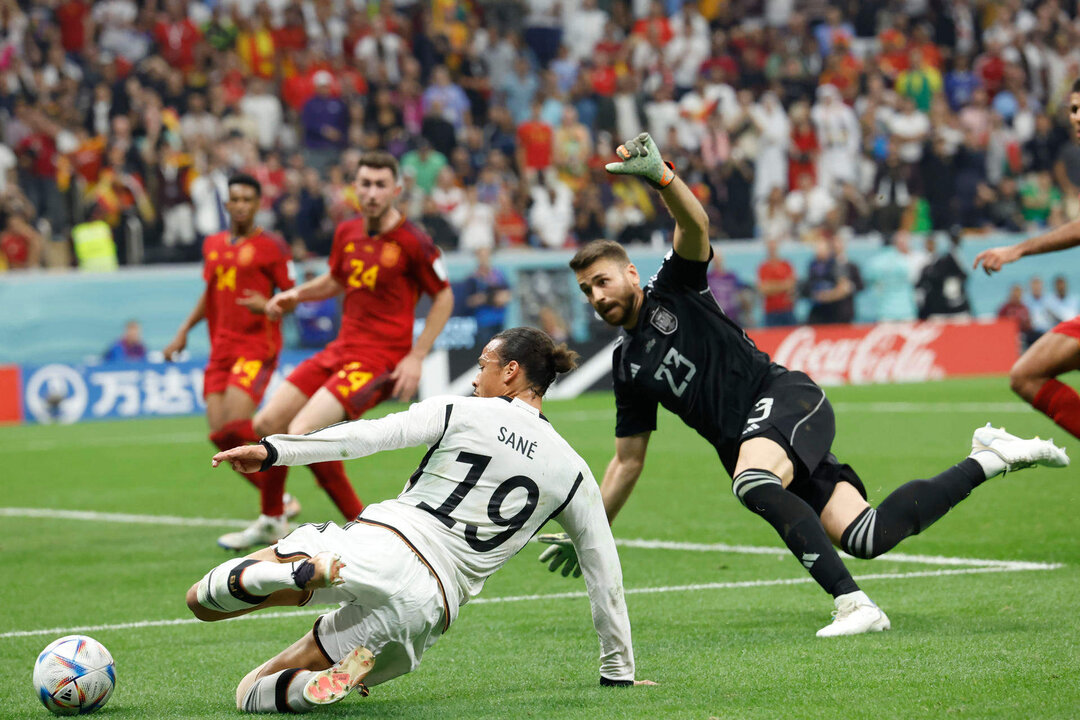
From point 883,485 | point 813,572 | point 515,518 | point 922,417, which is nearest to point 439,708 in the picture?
point 515,518

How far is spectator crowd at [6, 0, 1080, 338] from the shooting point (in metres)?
21.0

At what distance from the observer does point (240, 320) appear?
1051cm

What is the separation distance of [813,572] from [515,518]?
1.50 metres

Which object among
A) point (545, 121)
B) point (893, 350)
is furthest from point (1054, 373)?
point (545, 121)

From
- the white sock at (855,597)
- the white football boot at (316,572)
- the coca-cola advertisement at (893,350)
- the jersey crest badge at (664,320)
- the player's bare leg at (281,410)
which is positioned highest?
the jersey crest badge at (664,320)

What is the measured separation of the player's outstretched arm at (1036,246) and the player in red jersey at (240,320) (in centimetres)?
525

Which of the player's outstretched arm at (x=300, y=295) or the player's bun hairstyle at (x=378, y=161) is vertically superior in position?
the player's bun hairstyle at (x=378, y=161)

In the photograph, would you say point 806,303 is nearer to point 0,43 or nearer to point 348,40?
point 348,40

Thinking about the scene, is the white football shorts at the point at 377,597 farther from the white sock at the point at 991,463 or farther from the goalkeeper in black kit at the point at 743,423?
the white sock at the point at 991,463

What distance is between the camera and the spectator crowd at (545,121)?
2102cm

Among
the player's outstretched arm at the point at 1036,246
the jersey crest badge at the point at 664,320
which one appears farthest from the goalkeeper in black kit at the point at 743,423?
the player's outstretched arm at the point at 1036,246

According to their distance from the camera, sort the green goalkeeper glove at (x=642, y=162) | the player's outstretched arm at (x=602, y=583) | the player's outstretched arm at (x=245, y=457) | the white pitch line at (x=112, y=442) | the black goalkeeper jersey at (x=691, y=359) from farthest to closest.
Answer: the white pitch line at (x=112, y=442), the black goalkeeper jersey at (x=691, y=359), the green goalkeeper glove at (x=642, y=162), the player's outstretched arm at (x=602, y=583), the player's outstretched arm at (x=245, y=457)

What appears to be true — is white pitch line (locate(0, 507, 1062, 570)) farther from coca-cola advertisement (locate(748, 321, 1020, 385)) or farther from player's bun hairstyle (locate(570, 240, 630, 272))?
coca-cola advertisement (locate(748, 321, 1020, 385))

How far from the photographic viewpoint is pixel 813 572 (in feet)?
19.6
